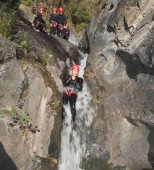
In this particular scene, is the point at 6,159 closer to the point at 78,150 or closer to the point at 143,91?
the point at 78,150

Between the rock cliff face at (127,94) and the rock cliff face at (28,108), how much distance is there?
192 cm

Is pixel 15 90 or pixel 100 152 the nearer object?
pixel 15 90

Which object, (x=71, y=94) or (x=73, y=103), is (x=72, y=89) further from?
(x=73, y=103)

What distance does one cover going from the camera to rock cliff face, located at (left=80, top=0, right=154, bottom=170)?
1120cm

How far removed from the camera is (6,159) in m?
9.27

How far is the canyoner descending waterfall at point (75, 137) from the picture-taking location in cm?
1088

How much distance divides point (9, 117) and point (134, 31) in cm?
543

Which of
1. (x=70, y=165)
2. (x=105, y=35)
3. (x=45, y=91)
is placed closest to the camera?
(x=45, y=91)

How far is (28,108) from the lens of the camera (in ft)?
32.3

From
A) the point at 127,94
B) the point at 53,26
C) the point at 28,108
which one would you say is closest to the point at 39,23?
the point at 53,26

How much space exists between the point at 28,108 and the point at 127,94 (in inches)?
149

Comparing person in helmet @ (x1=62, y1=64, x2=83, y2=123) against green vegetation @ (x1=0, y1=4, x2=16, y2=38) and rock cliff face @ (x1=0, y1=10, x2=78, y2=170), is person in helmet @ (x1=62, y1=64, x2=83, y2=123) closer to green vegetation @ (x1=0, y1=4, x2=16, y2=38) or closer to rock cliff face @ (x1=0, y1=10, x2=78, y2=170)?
rock cliff face @ (x1=0, y1=10, x2=78, y2=170)

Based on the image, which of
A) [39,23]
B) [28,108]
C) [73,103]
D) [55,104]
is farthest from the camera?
[39,23]

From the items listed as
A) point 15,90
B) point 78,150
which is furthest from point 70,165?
point 15,90
